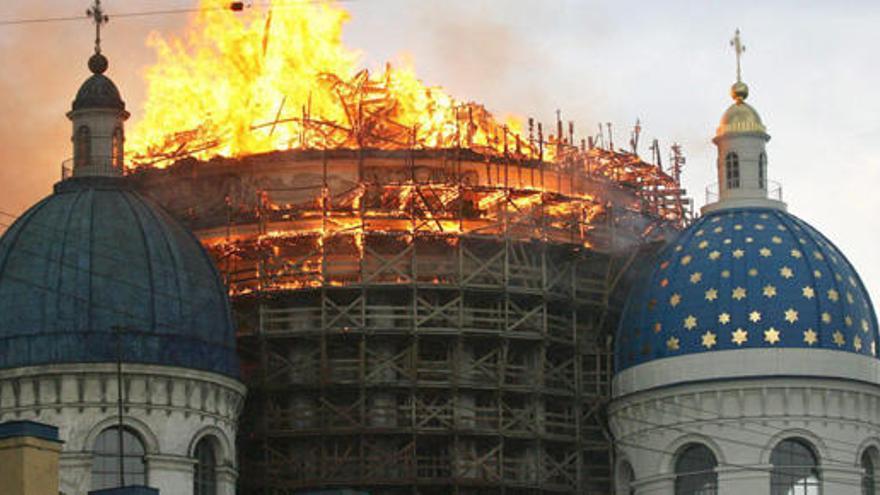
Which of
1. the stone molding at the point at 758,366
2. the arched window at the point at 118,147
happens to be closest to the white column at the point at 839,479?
the stone molding at the point at 758,366

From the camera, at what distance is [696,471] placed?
90938 mm

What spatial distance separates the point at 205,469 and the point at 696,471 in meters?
16.6

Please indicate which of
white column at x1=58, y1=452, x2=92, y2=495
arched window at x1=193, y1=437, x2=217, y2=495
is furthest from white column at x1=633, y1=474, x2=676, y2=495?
white column at x1=58, y1=452, x2=92, y2=495

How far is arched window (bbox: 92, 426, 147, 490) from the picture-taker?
272 ft

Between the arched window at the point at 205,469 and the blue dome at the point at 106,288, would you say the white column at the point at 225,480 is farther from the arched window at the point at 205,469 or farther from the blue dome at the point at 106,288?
the blue dome at the point at 106,288

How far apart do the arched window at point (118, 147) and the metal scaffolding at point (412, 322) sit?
15.1 feet

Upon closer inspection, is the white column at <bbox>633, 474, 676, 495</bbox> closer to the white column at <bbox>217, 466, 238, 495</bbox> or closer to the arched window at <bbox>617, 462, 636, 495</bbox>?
the arched window at <bbox>617, 462, 636, 495</bbox>

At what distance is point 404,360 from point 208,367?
8.02 meters

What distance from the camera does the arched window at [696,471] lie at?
297 ft

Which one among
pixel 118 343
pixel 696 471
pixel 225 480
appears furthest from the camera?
pixel 696 471

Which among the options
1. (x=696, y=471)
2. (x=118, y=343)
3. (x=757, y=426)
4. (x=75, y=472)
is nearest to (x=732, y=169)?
(x=757, y=426)

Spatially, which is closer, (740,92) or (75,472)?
(75,472)

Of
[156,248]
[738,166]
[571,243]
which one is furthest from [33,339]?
[738,166]

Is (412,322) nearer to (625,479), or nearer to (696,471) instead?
(625,479)
